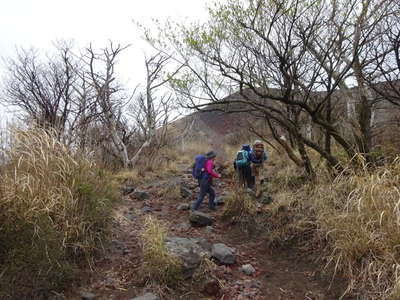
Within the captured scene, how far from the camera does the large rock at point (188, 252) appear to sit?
375 cm

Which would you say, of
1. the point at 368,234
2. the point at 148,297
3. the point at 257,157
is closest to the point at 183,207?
the point at 257,157

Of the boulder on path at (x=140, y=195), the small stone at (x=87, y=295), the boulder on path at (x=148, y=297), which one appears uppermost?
the boulder on path at (x=140, y=195)

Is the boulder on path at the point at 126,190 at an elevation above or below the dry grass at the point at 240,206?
above

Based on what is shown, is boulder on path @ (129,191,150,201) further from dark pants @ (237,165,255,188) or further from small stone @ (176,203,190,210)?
dark pants @ (237,165,255,188)

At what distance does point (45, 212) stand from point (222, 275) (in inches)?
88.3

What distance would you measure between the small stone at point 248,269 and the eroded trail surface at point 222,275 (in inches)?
0.6

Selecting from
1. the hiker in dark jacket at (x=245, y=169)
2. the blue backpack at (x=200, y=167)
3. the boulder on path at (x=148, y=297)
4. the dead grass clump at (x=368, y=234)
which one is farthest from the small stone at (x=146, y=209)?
the dead grass clump at (x=368, y=234)

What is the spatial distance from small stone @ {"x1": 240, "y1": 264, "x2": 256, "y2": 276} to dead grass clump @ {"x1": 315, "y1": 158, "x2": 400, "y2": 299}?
1006 millimetres

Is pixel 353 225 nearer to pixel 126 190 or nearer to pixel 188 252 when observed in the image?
pixel 188 252

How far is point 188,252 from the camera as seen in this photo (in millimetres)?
3963

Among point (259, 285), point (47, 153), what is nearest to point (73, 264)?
point (47, 153)

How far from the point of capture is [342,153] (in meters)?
6.18

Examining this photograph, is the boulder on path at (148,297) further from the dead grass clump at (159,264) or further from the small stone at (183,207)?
the small stone at (183,207)

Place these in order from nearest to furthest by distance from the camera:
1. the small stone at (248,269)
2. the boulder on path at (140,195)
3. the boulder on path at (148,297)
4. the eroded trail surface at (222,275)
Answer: the boulder on path at (148,297), the eroded trail surface at (222,275), the small stone at (248,269), the boulder on path at (140,195)
